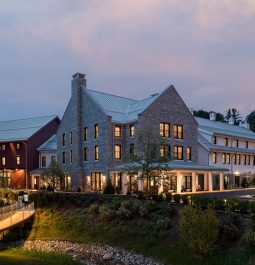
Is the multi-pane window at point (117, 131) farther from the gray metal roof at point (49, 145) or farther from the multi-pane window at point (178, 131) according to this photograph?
the gray metal roof at point (49, 145)

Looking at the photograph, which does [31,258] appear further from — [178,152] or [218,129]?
[218,129]

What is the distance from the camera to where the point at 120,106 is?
168 ft

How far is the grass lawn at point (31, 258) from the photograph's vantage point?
2270 centimetres

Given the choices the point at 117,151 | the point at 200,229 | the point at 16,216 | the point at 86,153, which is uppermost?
the point at 117,151

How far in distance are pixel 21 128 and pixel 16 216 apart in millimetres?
38985

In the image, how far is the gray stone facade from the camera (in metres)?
46.1

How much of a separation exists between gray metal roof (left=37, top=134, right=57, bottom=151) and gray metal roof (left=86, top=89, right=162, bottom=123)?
13.9 metres

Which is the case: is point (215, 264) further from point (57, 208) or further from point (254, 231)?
point (57, 208)

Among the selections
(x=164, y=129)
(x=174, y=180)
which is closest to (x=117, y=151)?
(x=164, y=129)

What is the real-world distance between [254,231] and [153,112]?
87.3 ft

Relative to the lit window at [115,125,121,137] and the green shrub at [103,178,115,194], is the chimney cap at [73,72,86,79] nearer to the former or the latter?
the lit window at [115,125,121,137]

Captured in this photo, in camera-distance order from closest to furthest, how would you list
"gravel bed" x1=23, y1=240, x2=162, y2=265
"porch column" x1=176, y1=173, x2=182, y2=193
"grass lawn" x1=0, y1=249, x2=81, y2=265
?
"grass lawn" x1=0, y1=249, x2=81, y2=265 → "gravel bed" x1=23, y1=240, x2=162, y2=265 → "porch column" x1=176, y1=173, x2=182, y2=193

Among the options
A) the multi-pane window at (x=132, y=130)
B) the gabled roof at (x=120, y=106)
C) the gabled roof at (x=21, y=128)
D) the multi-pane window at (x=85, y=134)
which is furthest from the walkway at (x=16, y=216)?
the gabled roof at (x=21, y=128)

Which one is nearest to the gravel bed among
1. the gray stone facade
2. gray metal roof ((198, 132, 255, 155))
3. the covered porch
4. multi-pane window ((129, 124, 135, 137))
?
the covered porch
